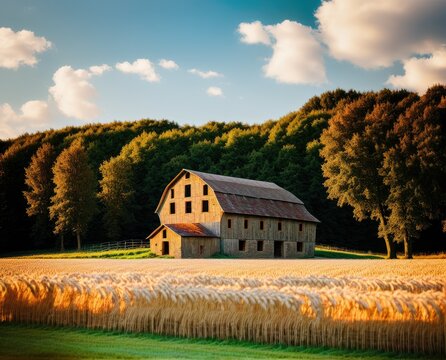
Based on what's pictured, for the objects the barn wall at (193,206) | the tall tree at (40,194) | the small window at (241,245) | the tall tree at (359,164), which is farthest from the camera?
the tall tree at (40,194)

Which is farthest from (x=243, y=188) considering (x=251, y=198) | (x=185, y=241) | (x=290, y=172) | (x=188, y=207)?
(x=290, y=172)

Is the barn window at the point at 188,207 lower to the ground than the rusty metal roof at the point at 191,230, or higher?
higher

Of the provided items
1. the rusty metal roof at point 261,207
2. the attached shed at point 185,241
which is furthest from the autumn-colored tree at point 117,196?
the rusty metal roof at point 261,207

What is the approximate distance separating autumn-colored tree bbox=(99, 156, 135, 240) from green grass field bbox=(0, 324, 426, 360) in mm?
66201

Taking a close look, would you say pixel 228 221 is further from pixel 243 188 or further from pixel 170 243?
pixel 170 243

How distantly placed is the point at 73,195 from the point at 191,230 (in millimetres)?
26153

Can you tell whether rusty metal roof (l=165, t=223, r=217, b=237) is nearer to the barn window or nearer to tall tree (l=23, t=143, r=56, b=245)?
the barn window

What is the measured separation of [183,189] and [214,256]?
9.85 meters

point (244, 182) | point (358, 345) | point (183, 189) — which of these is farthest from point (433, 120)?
point (358, 345)

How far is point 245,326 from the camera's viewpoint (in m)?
12.4

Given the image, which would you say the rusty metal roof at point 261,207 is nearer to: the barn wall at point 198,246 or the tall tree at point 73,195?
the barn wall at point 198,246

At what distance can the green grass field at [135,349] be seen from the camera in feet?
33.6

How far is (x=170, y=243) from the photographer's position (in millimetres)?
54000

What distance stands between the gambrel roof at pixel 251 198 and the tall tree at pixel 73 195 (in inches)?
666
